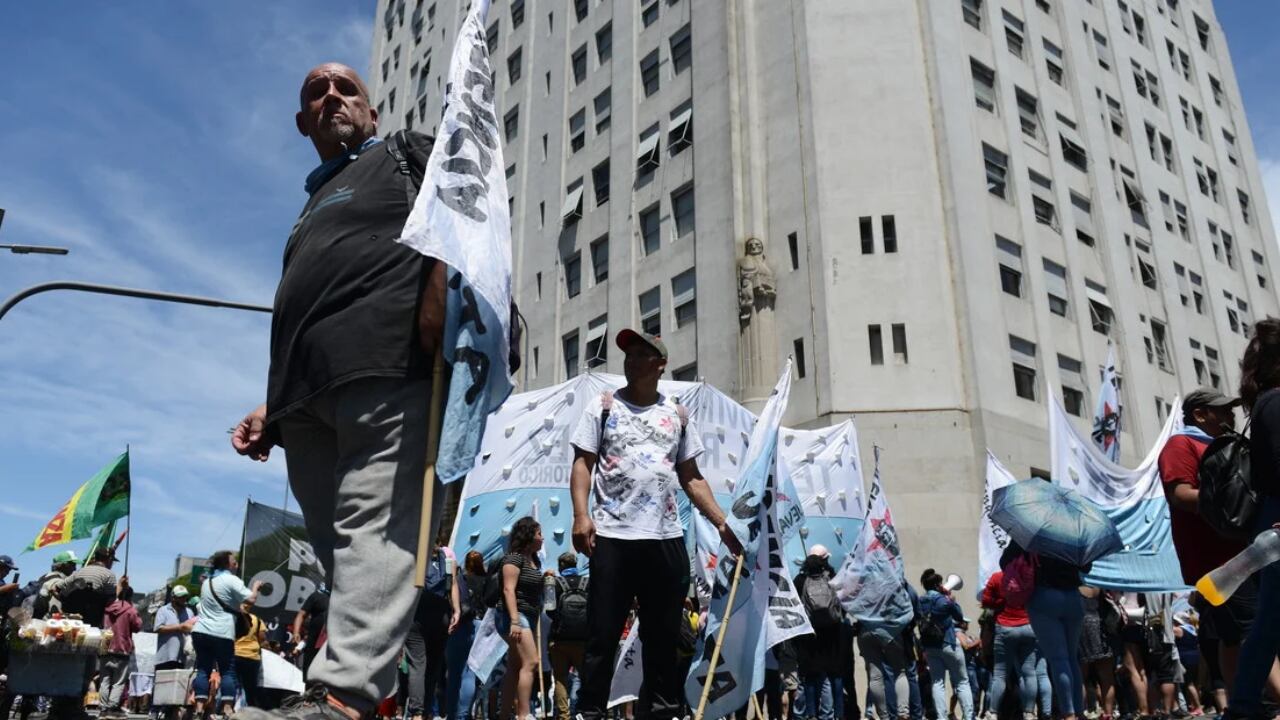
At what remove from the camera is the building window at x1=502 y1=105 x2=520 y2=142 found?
125 feet

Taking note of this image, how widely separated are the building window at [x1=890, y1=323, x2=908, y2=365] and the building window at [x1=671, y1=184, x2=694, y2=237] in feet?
22.7

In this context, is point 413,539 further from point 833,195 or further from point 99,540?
point 833,195

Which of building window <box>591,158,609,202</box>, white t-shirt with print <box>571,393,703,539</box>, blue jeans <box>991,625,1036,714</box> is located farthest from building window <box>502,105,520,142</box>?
white t-shirt with print <box>571,393,703,539</box>

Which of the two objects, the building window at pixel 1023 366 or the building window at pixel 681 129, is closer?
the building window at pixel 1023 366

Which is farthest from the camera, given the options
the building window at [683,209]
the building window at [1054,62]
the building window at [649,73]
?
the building window at [649,73]

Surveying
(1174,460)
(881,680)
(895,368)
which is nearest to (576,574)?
(881,680)

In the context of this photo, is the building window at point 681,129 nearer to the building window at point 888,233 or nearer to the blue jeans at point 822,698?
the building window at point 888,233

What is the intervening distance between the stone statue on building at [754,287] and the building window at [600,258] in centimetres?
696

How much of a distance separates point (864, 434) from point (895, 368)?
2047mm

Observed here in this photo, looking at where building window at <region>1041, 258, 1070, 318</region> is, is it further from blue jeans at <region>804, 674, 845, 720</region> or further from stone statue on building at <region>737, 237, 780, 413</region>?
blue jeans at <region>804, 674, 845, 720</region>

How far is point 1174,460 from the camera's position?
5219 mm

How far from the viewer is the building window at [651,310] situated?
28734mm

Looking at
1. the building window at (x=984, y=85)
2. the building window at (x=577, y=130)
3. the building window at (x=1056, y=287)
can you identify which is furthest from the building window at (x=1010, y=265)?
the building window at (x=577, y=130)

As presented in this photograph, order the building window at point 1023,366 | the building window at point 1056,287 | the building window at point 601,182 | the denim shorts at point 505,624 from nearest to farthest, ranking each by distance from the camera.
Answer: the denim shorts at point 505,624
the building window at point 1023,366
the building window at point 1056,287
the building window at point 601,182
